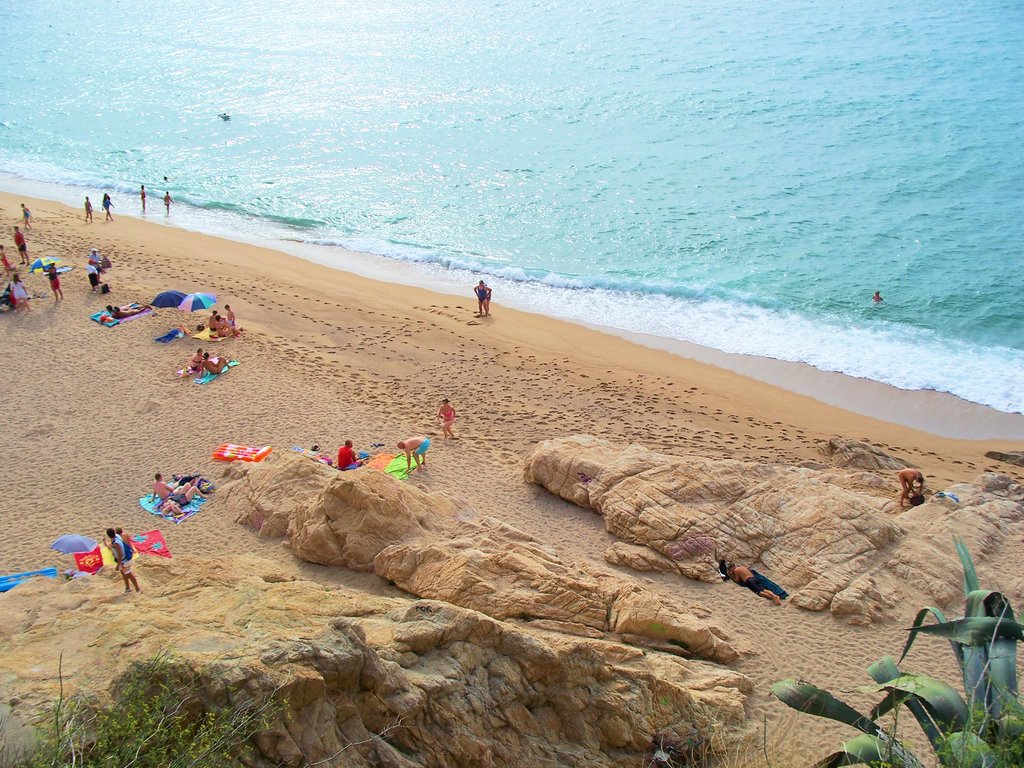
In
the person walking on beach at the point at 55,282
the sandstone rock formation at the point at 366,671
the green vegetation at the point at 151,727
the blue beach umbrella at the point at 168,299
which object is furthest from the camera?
the person walking on beach at the point at 55,282

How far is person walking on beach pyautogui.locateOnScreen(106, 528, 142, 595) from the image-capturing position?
10.3 m

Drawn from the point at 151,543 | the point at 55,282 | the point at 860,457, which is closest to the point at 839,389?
the point at 860,457

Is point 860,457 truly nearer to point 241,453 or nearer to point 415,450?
point 415,450

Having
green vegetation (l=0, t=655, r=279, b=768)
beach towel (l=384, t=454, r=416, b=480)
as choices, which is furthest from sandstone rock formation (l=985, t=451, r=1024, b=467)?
green vegetation (l=0, t=655, r=279, b=768)

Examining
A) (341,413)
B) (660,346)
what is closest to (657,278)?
(660,346)

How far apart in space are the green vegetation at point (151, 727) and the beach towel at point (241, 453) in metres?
9.73

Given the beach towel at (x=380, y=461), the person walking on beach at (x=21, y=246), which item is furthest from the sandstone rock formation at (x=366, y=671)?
the person walking on beach at (x=21, y=246)

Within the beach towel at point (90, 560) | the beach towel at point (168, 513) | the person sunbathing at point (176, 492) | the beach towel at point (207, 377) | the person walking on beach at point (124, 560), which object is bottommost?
the beach towel at point (90, 560)

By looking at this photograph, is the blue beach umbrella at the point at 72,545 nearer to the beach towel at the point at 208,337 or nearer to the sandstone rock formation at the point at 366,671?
the sandstone rock formation at the point at 366,671

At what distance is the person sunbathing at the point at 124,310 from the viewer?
860 inches

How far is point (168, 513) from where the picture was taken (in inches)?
559

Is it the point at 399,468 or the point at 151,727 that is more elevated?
the point at 151,727

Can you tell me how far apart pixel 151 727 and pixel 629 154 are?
122 ft

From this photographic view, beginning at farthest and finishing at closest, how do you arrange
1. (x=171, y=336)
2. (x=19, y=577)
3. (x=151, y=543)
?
(x=171, y=336), (x=151, y=543), (x=19, y=577)
